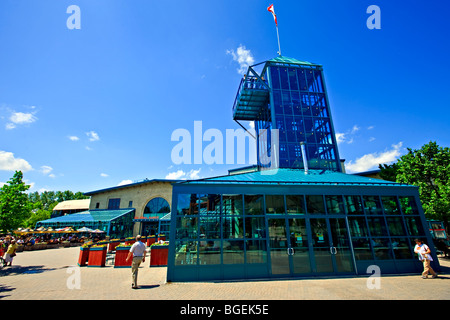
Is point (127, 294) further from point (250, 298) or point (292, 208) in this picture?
point (292, 208)

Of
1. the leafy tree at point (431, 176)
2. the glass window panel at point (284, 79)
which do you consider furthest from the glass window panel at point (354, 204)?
the glass window panel at point (284, 79)

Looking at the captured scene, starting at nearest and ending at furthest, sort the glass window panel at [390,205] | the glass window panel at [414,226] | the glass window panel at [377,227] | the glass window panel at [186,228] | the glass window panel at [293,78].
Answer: the glass window panel at [186,228] → the glass window panel at [377,227] → the glass window panel at [414,226] → the glass window panel at [390,205] → the glass window panel at [293,78]

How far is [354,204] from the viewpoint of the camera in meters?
10.6

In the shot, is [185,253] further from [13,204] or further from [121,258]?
A: [13,204]

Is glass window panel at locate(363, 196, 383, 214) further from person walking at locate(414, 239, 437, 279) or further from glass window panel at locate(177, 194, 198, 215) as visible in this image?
glass window panel at locate(177, 194, 198, 215)

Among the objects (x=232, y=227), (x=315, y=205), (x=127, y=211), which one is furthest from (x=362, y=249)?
(x=127, y=211)

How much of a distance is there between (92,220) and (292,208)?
3532cm

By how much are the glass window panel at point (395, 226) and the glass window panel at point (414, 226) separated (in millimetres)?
355

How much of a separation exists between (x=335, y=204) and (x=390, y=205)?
3058mm

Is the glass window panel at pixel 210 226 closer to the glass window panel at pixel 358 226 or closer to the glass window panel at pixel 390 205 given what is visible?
the glass window panel at pixel 358 226

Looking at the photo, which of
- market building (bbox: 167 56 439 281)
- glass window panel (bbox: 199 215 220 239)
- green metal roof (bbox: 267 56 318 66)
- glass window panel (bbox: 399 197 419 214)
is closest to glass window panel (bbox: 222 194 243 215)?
market building (bbox: 167 56 439 281)

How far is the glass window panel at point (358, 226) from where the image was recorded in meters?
10.2

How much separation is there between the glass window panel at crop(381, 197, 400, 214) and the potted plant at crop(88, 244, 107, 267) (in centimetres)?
1688

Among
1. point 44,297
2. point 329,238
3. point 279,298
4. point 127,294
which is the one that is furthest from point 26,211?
point 329,238
